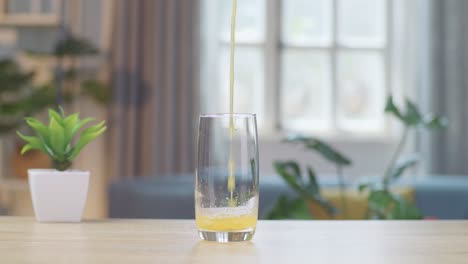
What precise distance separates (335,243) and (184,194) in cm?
217

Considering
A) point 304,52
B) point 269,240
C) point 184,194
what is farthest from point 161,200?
point 304,52

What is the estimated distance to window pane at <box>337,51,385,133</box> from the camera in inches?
201

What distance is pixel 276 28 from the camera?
4945 mm

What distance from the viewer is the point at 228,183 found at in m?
0.75

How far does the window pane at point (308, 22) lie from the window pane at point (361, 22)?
106 mm

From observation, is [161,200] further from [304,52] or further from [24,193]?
[304,52]

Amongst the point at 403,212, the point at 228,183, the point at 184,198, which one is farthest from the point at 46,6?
the point at 228,183

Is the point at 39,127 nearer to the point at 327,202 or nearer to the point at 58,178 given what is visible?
the point at 58,178

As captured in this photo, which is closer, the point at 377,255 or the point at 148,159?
the point at 377,255

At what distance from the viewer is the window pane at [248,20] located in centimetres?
501

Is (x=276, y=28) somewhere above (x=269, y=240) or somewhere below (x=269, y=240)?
above

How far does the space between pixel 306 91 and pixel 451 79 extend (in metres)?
1.05

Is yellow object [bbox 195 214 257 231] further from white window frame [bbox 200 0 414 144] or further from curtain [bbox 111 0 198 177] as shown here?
white window frame [bbox 200 0 414 144]

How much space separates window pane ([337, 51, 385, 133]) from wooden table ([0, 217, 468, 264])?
13.8ft
